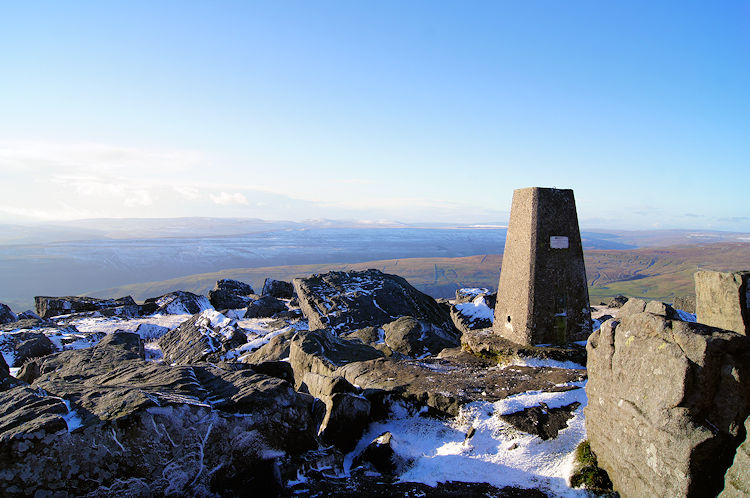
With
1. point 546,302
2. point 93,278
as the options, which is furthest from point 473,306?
point 93,278

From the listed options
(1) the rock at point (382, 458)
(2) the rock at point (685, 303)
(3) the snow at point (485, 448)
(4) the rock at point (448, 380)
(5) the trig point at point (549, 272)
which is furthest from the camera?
(2) the rock at point (685, 303)

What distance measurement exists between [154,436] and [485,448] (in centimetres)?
395

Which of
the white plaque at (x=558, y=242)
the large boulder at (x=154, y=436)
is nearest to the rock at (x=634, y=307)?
the white plaque at (x=558, y=242)

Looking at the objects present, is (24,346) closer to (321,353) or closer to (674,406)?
(321,353)

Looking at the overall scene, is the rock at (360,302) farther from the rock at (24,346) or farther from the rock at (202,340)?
the rock at (24,346)

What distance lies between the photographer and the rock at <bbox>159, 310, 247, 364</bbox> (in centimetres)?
1203

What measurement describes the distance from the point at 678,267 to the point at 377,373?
8854 cm

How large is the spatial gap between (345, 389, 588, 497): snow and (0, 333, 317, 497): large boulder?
4.56ft

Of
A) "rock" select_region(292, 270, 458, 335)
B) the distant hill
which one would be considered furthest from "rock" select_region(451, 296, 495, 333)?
the distant hill

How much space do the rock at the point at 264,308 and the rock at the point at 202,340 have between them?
201 cm

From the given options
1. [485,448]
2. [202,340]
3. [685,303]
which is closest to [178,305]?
[202,340]

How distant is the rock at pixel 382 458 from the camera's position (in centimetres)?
504

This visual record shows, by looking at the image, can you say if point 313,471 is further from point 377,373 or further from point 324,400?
point 377,373

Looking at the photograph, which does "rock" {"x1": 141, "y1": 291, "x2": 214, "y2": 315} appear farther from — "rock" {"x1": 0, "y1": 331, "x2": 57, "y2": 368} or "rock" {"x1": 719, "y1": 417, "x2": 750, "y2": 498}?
"rock" {"x1": 719, "y1": 417, "x2": 750, "y2": 498}
